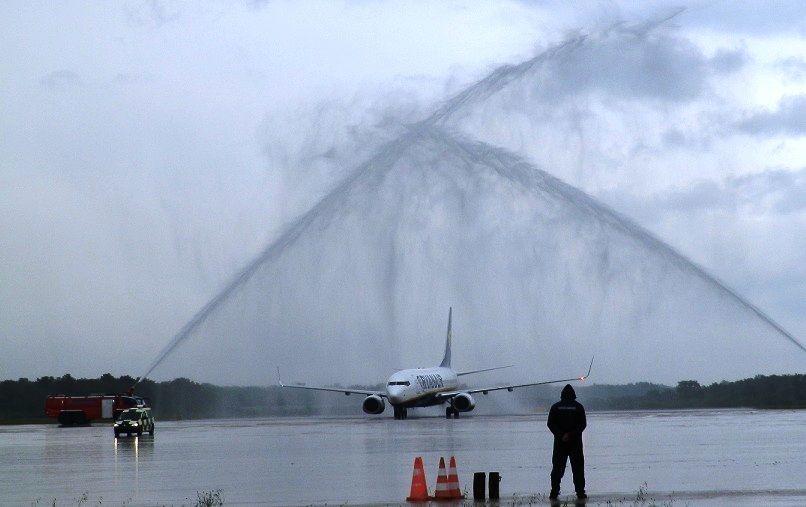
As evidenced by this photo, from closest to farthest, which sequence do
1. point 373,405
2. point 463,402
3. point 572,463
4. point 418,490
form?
point 418,490 < point 572,463 < point 463,402 < point 373,405

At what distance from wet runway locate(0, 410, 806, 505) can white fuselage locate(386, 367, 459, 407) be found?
89.6ft

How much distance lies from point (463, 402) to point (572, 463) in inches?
2444

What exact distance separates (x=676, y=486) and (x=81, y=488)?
13.0 metres

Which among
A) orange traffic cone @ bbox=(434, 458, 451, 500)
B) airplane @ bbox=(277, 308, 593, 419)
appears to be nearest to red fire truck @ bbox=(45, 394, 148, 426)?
airplane @ bbox=(277, 308, 593, 419)

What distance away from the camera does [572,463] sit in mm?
23750

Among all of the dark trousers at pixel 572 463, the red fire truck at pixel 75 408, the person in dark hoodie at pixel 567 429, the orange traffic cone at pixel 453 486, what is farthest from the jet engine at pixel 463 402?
the orange traffic cone at pixel 453 486

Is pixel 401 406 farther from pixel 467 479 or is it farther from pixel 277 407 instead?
pixel 467 479

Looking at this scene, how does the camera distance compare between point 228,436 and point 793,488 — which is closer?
point 793,488

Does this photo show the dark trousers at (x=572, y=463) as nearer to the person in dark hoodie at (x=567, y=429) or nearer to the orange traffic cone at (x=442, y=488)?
the person in dark hoodie at (x=567, y=429)

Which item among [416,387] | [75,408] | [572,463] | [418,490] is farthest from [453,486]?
[75,408]

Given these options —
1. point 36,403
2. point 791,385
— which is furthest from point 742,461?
point 36,403

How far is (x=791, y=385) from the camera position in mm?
107188

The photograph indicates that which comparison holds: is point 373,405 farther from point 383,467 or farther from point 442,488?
point 442,488

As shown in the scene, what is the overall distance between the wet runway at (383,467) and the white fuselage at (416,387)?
27315 mm
